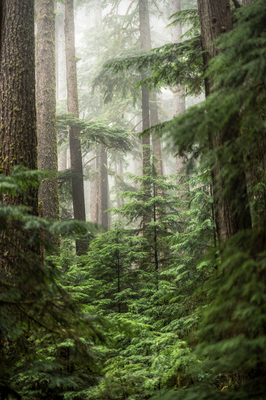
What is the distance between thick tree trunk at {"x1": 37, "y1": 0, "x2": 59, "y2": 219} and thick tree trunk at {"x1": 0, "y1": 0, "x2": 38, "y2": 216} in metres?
4.09

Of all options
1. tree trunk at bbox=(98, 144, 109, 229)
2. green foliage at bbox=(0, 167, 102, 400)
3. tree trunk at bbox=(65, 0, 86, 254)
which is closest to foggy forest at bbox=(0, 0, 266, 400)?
green foliage at bbox=(0, 167, 102, 400)

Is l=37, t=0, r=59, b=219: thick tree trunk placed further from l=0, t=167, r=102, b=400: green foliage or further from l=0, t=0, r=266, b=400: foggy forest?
l=0, t=167, r=102, b=400: green foliage

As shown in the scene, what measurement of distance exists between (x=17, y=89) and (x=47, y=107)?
5.07 meters

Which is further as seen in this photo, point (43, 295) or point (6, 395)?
point (43, 295)

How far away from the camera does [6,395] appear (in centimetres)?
206

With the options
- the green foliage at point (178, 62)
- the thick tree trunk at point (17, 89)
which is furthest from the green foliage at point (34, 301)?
the green foliage at point (178, 62)

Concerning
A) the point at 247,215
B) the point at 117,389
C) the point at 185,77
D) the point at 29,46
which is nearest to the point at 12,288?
the point at 117,389

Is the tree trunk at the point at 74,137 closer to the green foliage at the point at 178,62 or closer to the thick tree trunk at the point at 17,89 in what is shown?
the thick tree trunk at the point at 17,89

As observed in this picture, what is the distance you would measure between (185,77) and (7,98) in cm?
306

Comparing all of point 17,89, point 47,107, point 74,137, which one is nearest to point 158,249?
point 17,89

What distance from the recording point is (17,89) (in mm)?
4641

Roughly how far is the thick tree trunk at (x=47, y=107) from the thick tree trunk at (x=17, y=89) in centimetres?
409

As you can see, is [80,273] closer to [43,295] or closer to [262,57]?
[43,295]

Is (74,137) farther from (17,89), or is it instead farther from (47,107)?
(17,89)
